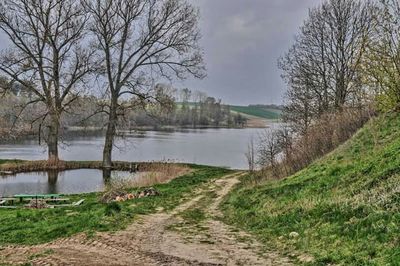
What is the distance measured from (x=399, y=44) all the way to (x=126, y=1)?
22.2 metres

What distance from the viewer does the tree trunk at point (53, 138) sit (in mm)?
34188

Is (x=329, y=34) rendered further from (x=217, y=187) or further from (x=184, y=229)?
(x=184, y=229)

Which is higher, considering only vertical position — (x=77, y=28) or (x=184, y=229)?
(x=77, y=28)

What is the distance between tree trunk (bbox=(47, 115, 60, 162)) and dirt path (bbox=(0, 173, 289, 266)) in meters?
23.6

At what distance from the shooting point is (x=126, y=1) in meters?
32.4

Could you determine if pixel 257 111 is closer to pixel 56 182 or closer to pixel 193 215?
pixel 56 182

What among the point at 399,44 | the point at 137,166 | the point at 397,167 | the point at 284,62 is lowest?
the point at 137,166

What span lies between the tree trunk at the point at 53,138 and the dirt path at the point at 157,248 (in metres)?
23.6

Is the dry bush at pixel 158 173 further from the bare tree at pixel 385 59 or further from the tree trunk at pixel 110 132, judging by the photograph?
the bare tree at pixel 385 59

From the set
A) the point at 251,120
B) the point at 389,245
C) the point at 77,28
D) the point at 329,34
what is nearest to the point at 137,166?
the point at 77,28

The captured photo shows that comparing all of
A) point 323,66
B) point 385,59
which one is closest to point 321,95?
point 323,66

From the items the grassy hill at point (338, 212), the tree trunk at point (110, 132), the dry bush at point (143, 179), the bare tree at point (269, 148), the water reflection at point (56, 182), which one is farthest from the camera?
the tree trunk at point (110, 132)

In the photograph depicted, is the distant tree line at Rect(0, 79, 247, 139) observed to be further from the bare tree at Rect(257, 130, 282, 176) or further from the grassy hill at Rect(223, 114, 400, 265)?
the grassy hill at Rect(223, 114, 400, 265)

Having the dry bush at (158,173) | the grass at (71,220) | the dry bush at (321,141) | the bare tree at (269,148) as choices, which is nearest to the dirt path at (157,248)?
the grass at (71,220)
